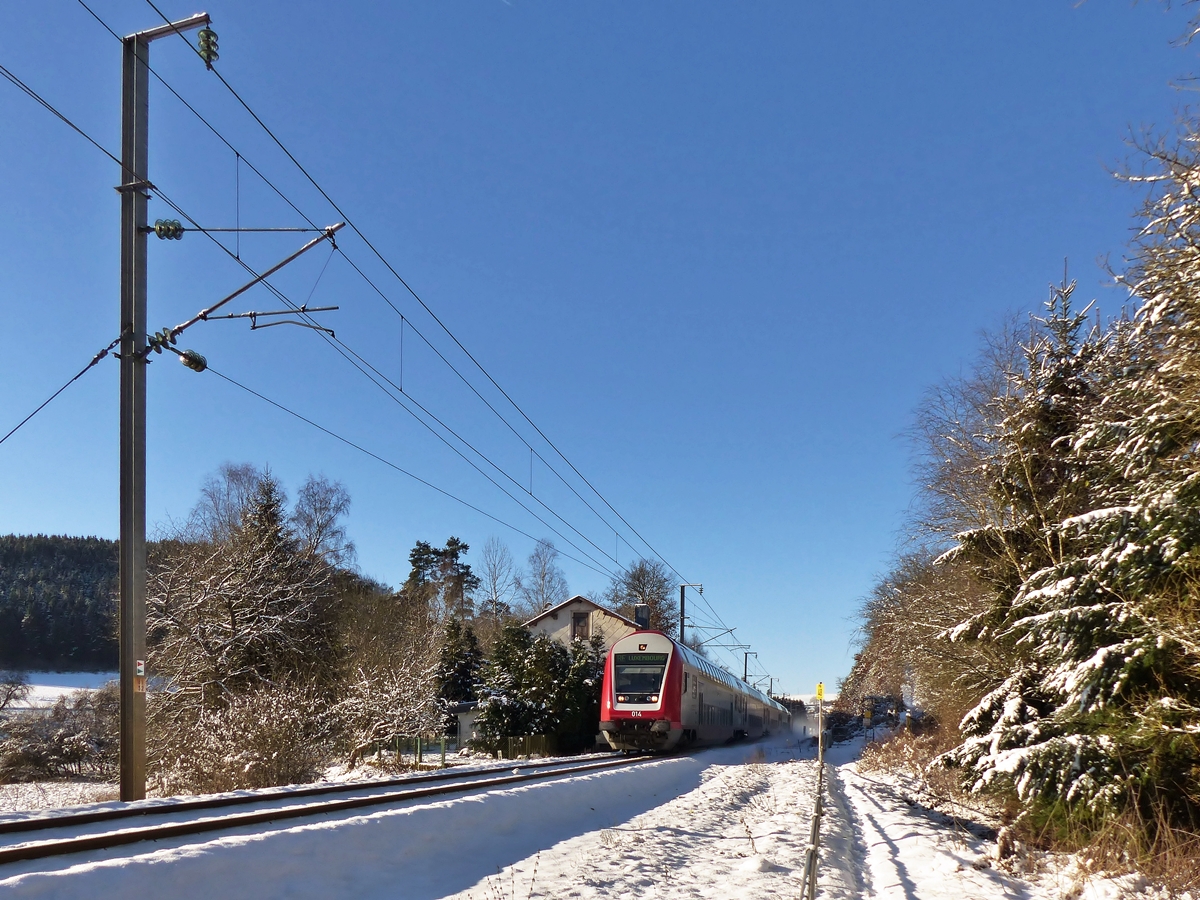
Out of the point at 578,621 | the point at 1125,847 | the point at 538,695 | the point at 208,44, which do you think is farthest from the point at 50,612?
the point at 1125,847

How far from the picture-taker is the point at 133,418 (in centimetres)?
1198

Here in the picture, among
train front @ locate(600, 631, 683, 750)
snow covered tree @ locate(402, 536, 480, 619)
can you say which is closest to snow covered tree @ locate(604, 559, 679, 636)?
snow covered tree @ locate(402, 536, 480, 619)

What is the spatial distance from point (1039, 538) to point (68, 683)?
8726cm

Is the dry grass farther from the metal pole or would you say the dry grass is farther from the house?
the house

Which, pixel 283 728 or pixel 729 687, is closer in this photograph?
pixel 283 728

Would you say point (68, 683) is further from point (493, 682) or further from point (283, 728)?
point (283, 728)

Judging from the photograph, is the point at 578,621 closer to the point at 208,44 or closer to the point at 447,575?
the point at 447,575

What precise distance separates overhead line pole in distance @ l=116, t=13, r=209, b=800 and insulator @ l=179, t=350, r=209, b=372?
57cm

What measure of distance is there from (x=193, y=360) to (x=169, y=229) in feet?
6.09

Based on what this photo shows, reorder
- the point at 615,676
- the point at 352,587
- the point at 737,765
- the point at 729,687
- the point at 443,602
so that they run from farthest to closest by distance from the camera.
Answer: the point at 443,602, the point at 352,587, the point at 729,687, the point at 615,676, the point at 737,765

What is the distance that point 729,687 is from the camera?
37906mm

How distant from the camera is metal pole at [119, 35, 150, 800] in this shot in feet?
37.6

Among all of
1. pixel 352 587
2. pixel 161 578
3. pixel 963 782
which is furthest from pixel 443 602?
pixel 963 782

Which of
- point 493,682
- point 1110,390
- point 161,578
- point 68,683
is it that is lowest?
point 68,683
